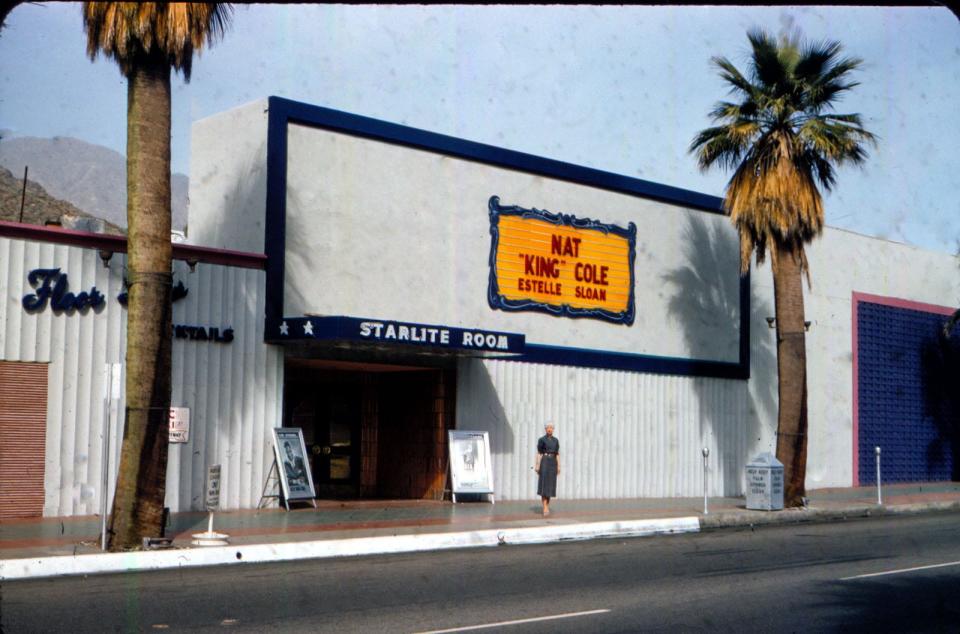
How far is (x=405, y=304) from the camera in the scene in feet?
75.6

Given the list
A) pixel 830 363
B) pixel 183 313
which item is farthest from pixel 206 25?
pixel 830 363

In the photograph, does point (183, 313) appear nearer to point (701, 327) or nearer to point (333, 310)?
point (333, 310)

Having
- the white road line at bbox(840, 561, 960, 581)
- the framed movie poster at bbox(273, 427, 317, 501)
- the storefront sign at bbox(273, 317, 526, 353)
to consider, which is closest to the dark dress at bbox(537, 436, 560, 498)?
the storefront sign at bbox(273, 317, 526, 353)

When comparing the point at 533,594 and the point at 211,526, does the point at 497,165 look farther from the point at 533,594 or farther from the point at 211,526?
the point at 533,594

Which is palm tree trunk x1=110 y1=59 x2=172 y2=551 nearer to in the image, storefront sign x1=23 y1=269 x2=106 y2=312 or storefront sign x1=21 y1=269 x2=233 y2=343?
storefront sign x1=21 y1=269 x2=233 y2=343

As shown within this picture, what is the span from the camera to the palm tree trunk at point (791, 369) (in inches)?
972

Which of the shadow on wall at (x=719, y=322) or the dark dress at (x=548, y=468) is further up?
the shadow on wall at (x=719, y=322)

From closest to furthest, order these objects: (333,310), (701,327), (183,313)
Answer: (183,313) → (333,310) → (701,327)

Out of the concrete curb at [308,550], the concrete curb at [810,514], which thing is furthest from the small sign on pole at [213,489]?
the concrete curb at [810,514]

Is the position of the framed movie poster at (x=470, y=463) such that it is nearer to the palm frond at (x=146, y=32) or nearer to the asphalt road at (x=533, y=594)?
the asphalt road at (x=533, y=594)

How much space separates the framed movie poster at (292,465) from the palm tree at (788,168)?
10437mm

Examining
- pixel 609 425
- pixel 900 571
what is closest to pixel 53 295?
pixel 900 571

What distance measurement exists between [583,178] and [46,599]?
18403 millimetres

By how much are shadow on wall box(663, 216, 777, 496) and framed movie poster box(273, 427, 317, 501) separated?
1186 centimetres
